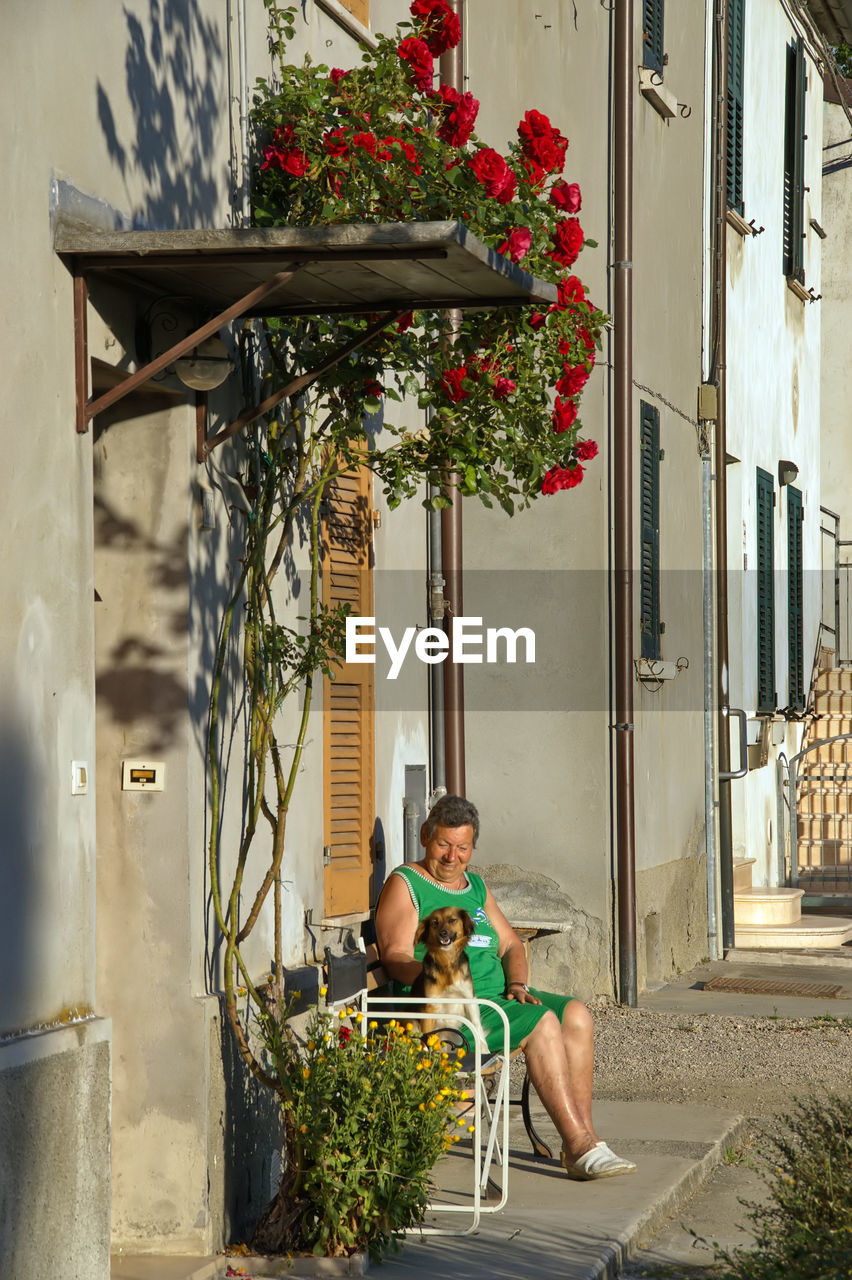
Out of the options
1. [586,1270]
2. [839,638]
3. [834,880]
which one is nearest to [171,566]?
[586,1270]

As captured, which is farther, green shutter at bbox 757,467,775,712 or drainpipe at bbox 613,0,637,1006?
green shutter at bbox 757,467,775,712

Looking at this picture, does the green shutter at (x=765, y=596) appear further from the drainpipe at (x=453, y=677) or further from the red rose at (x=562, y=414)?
the red rose at (x=562, y=414)

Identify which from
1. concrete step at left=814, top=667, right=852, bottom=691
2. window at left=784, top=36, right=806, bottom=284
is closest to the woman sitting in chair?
window at left=784, top=36, right=806, bottom=284

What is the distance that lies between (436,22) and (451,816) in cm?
264

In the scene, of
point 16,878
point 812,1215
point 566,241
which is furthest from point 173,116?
point 812,1215

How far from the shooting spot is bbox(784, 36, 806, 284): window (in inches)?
624

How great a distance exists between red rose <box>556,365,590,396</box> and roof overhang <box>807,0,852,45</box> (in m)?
12.0

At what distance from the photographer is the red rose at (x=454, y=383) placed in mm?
5863

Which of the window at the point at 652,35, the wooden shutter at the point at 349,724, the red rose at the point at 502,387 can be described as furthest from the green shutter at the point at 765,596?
the red rose at the point at 502,387

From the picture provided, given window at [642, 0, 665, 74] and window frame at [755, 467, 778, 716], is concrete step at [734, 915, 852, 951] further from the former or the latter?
window at [642, 0, 665, 74]

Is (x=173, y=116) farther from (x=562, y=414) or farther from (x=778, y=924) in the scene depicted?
(x=778, y=924)

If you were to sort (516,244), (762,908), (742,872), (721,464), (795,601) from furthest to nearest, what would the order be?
(795,601), (742,872), (762,908), (721,464), (516,244)

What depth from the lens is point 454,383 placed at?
587 centimetres

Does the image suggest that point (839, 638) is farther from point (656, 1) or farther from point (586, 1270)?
point (586, 1270)
